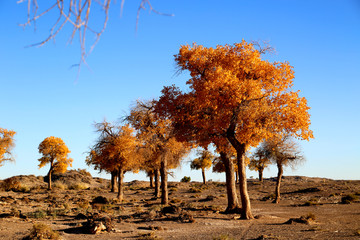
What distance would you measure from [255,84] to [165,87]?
6.18 meters

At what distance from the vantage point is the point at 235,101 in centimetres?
1756

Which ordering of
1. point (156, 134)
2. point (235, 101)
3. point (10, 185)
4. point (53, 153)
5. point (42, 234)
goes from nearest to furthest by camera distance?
point (42, 234) → point (235, 101) → point (156, 134) → point (10, 185) → point (53, 153)

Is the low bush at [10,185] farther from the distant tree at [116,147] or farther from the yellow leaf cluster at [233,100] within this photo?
the yellow leaf cluster at [233,100]

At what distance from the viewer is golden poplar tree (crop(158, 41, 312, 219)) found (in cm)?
1758

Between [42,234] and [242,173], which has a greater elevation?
[242,173]

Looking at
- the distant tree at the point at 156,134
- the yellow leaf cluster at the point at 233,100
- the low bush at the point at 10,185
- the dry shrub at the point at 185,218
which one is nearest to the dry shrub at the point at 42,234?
the dry shrub at the point at 185,218

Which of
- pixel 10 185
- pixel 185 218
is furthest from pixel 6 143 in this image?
pixel 185 218

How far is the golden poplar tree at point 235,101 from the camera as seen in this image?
17578 millimetres

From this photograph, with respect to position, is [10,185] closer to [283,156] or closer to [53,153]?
[53,153]

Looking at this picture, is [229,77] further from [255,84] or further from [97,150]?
[97,150]

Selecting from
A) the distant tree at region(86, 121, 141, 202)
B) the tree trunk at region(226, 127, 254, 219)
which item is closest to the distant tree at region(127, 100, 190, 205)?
the distant tree at region(86, 121, 141, 202)

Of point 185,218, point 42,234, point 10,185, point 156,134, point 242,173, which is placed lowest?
point 185,218

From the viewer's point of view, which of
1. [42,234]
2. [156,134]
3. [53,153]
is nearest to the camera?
[42,234]

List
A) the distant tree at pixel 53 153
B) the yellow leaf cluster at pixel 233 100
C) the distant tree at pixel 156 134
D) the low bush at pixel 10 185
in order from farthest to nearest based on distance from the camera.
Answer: the distant tree at pixel 53 153 → the low bush at pixel 10 185 → the distant tree at pixel 156 134 → the yellow leaf cluster at pixel 233 100
